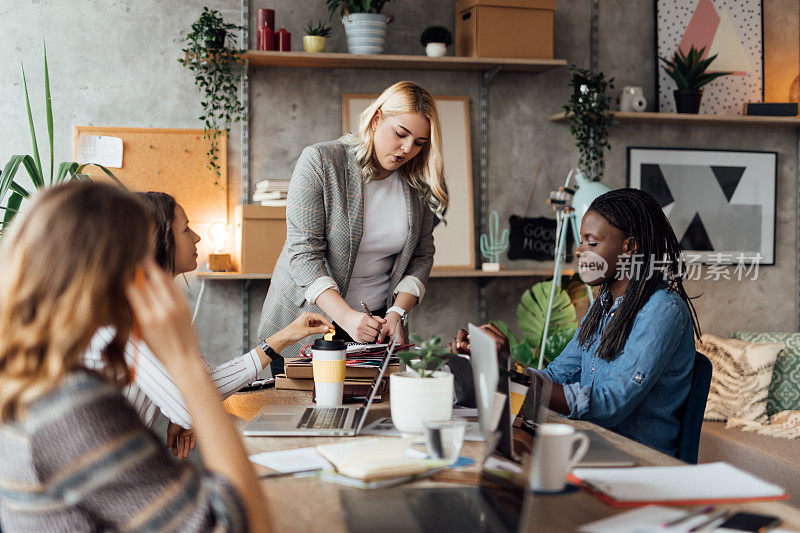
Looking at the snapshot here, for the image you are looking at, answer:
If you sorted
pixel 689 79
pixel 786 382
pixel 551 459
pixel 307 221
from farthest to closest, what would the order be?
pixel 689 79, pixel 786 382, pixel 307 221, pixel 551 459

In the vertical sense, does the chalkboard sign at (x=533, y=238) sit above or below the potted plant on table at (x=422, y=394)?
above

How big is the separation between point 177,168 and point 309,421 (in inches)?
94.9

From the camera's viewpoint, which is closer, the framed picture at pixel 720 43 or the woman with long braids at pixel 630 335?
the woman with long braids at pixel 630 335

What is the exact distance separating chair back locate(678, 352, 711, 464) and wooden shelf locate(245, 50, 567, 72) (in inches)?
86.5

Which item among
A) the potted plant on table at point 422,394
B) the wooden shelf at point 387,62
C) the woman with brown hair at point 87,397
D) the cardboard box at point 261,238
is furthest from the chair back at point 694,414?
the wooden shelf at point 387,62

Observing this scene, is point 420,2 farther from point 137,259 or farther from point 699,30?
point 137,259

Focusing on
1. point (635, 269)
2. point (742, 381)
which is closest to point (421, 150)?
point (635, 269)

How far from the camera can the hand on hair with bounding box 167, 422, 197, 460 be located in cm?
160

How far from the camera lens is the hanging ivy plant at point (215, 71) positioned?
10.8 ft

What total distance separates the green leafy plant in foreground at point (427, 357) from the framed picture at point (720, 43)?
3107 millimetres

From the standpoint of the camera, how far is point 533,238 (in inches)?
152

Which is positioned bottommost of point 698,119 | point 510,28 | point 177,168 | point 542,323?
point 542,323

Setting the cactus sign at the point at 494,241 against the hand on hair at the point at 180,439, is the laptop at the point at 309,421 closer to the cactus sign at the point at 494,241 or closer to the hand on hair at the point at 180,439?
the hand on hair at the point at 180,439

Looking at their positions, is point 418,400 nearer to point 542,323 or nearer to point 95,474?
point 95,474
